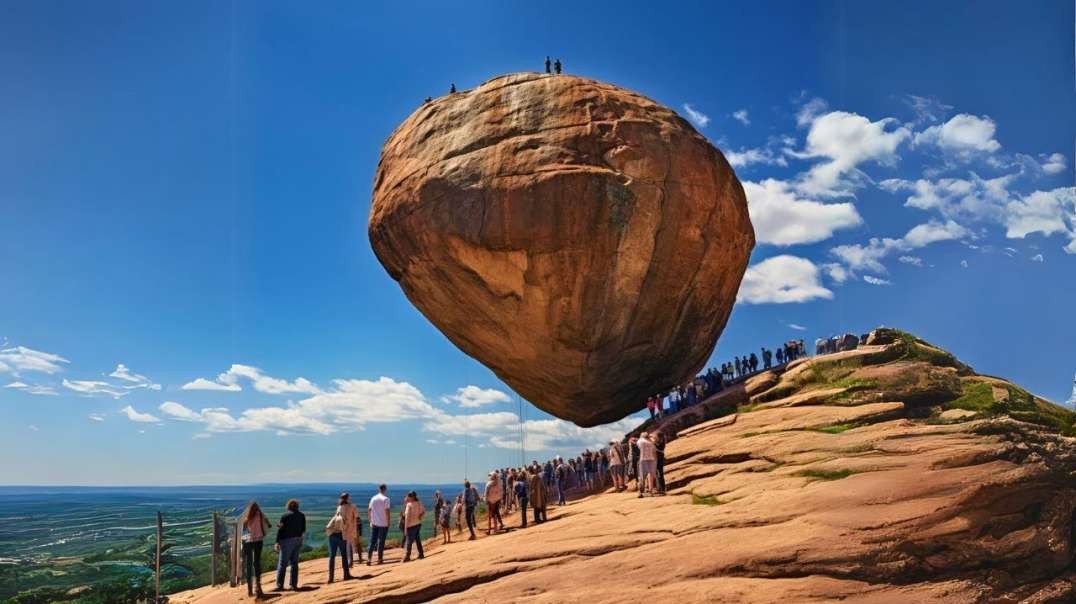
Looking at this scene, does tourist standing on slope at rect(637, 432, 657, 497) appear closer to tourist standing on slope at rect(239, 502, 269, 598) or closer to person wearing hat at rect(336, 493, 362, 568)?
person wearing hat at rect(336, 493, 362, 568)

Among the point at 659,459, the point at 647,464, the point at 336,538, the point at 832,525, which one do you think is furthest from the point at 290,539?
the point at 832,525

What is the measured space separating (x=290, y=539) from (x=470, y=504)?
14.3ft

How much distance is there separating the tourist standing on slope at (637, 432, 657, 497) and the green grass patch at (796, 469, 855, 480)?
3.02 meters

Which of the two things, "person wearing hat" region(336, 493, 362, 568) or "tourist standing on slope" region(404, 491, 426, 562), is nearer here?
"person wearing hat" region(336, 493, 362, 568)

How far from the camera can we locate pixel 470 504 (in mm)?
15523

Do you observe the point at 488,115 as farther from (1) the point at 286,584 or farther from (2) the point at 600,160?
(1) the point at 286,584

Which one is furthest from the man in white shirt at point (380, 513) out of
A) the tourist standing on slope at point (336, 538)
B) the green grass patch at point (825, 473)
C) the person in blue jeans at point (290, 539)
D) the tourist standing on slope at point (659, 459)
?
the green grass patch at point (825, 473)

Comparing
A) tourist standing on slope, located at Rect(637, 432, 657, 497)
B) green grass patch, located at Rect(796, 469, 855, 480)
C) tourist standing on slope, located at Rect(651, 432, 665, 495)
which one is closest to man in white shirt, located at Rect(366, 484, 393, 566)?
tourist standing on slope, located at Rect(637, 432, 657, 497)

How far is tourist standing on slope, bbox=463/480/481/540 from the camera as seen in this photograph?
15430 millimetres

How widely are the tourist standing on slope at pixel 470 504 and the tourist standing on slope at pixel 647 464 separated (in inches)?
148

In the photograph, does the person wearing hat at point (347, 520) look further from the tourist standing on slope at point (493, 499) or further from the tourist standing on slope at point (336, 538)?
the tourist standing on slope at point (493, 499)

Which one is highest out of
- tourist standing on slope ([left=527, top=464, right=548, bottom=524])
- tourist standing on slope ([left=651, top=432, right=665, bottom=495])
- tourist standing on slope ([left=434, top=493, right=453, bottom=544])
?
tourist standing on slope ([left=651, top=432, right=665, bottom=495])

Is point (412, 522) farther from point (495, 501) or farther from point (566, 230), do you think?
point (566, 230)

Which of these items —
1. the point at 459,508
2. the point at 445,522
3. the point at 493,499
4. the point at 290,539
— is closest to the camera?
the point at 290,539
